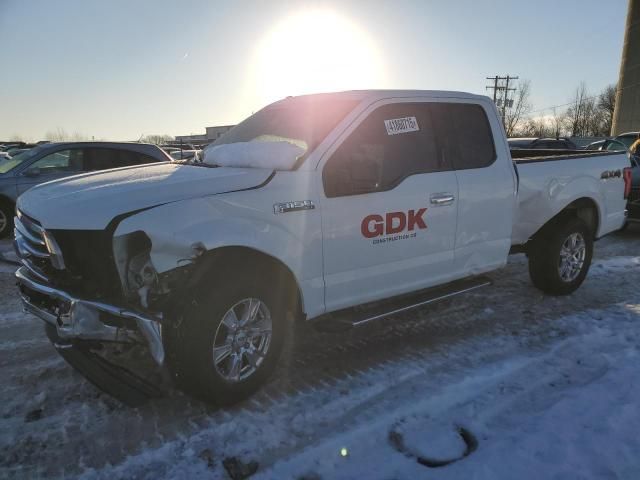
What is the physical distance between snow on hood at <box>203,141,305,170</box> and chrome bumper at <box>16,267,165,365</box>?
4.43 feet

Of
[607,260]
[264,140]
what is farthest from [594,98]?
[264,140]

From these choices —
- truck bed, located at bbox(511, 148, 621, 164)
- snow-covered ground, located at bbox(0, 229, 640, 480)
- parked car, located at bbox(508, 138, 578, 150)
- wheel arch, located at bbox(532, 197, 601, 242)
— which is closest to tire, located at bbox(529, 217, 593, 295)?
wheel arch, located at bbox(532, 197, 601, 242)

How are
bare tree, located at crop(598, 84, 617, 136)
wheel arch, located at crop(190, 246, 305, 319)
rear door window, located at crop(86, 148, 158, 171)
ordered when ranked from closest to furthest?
wheel arch, located at crop(190, 246, 305, 319)
rear door window, located at crop(86, 148, 158, 171)
bare tree, located at crop(598, 84, 617, 136)

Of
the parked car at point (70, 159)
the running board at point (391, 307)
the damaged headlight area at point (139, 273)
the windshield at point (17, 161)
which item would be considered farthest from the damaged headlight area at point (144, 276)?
the windshield at point (17, 161)

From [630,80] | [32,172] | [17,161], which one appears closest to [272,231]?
[32,172]

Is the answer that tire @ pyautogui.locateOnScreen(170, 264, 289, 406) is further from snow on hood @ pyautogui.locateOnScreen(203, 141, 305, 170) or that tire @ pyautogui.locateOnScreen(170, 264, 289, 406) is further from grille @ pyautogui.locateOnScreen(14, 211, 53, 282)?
grille @ pyautogui.locateOnScreen(14, 211, 53, 282)

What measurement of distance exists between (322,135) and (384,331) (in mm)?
1914

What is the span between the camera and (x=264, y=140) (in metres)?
3.93

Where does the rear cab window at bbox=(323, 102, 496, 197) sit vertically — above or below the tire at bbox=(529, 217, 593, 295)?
above

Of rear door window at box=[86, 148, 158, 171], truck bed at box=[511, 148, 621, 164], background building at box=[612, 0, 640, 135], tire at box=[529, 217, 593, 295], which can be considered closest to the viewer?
tire at box=[529, 217, 593, 295]

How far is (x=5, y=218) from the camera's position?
8742mm

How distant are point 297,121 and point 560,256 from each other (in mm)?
3260

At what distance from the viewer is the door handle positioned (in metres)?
3.98

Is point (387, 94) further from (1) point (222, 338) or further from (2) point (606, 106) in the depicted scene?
(2) point (606, 106)
